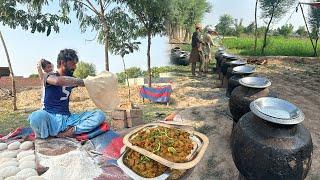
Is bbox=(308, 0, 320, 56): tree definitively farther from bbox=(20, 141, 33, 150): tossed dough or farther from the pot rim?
bbox=(20, 141, 33, 150): tossed dough

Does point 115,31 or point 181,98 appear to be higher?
point 115,31

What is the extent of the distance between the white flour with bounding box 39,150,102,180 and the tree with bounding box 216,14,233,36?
40.1 m

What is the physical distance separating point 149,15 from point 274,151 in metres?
10.0

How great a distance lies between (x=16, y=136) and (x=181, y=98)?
6.15m

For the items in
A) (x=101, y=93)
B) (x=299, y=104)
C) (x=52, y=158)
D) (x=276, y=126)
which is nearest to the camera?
(x=276, y=126)

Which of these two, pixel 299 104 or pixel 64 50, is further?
pixel 299 104

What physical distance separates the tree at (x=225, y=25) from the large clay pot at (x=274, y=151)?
3977 centimetres

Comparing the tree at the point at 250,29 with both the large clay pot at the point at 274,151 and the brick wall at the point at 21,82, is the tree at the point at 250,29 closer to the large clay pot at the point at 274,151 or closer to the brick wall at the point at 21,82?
the brick wall at the point at 21,82

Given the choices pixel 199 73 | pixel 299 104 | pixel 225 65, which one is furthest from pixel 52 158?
pixel 199 73

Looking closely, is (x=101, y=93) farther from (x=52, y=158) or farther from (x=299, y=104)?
(x=299, y=104)

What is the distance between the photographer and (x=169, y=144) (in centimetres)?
383

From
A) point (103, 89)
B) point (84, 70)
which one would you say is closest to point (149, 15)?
point (84, 70)

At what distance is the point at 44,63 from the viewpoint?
491 centimetres

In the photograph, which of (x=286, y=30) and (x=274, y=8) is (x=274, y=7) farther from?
(x=286, y=30)
